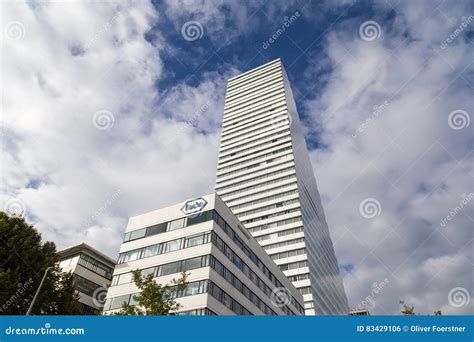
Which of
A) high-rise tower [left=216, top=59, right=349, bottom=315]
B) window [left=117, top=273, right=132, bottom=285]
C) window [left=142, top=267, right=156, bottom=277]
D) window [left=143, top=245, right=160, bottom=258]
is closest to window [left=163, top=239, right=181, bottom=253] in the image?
window [left=143, top=245, right=160, bottom=258]

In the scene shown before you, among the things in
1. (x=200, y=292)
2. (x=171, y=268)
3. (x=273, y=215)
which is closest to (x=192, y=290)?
(x=200, y=292)

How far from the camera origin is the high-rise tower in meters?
68.3

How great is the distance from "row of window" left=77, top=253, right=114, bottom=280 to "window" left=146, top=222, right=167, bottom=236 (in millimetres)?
9621

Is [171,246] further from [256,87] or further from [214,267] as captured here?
[256,87]

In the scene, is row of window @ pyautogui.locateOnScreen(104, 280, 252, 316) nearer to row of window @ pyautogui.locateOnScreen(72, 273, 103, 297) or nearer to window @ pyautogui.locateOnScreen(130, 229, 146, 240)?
row of window @ pyautogui.locateOnScreen(72, 273, 103, 297)

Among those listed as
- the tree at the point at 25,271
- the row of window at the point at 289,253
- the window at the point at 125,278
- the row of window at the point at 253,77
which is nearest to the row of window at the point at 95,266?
the window at the point at 125,278

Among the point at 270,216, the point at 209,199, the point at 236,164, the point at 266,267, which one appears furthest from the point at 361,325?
the point at 236,164

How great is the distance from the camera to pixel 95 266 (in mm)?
38438

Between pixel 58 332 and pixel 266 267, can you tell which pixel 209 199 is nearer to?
pixel 266 267

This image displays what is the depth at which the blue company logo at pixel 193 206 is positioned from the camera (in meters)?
33.2

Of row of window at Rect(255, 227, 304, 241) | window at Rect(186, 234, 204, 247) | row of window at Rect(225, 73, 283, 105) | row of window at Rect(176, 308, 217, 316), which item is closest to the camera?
row of window at Rect(176, 308, 217, 316)

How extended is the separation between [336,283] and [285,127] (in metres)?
48.1

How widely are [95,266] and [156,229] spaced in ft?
36.2

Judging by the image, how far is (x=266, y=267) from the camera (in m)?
40.8
